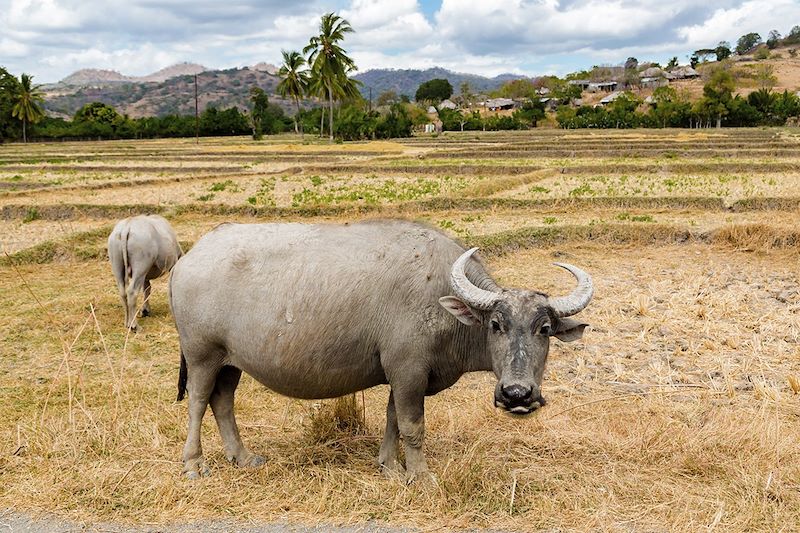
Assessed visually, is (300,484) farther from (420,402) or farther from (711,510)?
(711,510)

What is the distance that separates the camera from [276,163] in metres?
30.0

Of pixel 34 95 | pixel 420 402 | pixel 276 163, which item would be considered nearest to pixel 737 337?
pixel 420 402

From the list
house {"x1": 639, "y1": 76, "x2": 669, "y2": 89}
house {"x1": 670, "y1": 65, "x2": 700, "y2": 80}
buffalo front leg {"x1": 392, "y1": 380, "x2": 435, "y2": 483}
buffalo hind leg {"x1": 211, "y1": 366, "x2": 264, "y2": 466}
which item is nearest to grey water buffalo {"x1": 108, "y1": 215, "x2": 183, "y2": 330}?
buffalo hind leg {"x1": 211, "y1": 366, "x2": 264, "y2": 466}

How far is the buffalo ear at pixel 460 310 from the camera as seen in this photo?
3.84 metres

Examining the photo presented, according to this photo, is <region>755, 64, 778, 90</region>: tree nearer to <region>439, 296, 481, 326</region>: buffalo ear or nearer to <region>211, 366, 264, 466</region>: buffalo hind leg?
<region>439, 296, 481, 326</region>: buffalo ear

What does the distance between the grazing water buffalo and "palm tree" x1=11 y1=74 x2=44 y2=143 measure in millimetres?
63732

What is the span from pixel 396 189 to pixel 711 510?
16360 mm

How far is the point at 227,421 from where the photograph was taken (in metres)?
4.62

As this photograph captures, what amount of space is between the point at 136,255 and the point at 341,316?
550cm

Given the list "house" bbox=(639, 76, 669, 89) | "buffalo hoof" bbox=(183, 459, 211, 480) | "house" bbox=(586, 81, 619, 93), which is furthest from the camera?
"house" bbox=(586, 81, 619, 93)

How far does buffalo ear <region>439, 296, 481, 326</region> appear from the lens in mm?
3836

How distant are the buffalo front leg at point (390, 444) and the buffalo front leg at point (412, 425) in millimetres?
202

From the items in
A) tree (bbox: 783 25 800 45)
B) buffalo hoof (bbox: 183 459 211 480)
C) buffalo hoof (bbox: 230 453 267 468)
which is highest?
tree (bbox: 783 25 800 45)

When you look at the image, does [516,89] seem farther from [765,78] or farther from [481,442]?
[481,442]
